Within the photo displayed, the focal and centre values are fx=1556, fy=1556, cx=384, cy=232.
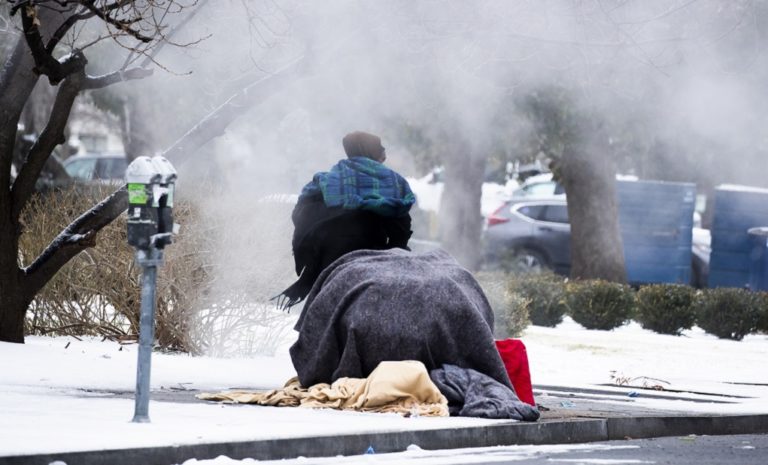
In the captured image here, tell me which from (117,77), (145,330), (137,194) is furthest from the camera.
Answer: (117,77)

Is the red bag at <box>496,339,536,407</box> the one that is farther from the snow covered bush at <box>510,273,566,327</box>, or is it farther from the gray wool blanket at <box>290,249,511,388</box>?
the snow covered bush at <box>510,273,566,327</box>

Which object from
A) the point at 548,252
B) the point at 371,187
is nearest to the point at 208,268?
the point at 371,187

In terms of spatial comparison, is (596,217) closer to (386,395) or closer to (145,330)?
(386,395)

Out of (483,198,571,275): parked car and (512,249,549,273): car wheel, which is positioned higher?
(483,198,571,275): parked car

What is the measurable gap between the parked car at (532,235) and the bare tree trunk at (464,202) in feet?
5.14

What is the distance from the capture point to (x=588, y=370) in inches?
472

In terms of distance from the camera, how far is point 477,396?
301 inches

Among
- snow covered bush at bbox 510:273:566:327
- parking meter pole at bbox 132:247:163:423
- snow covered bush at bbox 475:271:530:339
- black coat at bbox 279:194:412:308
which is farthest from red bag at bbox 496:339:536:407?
snow covered bush at bbox 510:273:566:327

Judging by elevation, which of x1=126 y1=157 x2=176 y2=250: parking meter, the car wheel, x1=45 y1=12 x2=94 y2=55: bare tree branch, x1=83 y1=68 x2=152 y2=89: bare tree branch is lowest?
x1=126 y1=157 x2=176 y2=250: parking meter

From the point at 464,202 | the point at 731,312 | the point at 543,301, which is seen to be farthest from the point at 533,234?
Answer: the point at 731,312

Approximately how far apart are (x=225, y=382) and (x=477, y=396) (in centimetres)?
208

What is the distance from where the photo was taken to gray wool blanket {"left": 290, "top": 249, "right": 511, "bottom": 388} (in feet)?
25.4

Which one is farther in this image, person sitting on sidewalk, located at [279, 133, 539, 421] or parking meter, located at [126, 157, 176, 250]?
person sitting on sidewalk, located at [279, 133, 539, 421]

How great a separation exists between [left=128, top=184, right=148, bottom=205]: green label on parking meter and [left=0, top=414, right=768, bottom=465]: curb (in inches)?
44.4
